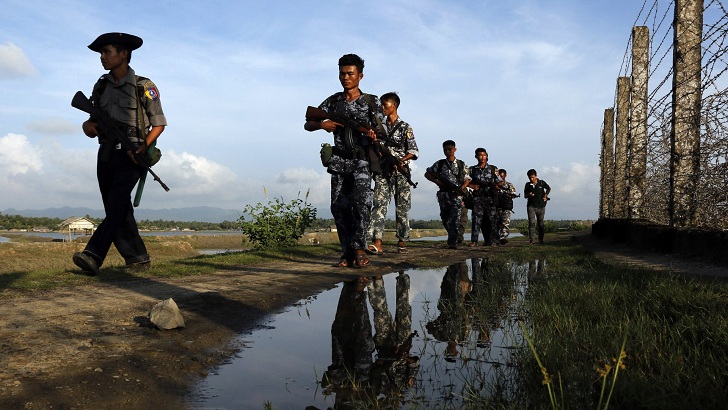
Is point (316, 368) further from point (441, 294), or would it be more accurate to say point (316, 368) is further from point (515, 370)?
point (441, 294)

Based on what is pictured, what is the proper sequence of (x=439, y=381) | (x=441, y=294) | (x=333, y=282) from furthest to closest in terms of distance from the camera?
(x=333, y=282) < (x=441, y=294) < (x=439, y=381)

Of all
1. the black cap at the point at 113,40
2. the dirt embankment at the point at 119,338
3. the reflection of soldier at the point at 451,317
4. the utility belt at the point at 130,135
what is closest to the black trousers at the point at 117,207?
the utility belt at the point at 130,135

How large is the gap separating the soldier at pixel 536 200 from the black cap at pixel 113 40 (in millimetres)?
11448

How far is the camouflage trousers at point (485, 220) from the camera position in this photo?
1322cm

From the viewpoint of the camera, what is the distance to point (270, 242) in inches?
510

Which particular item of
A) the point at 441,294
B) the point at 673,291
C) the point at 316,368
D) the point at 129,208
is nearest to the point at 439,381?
the point at 316,368

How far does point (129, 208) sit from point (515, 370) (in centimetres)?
468

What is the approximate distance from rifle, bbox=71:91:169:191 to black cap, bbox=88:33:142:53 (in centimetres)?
55

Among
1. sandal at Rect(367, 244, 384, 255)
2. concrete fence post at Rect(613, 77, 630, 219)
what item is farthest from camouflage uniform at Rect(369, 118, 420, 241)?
concrete fence post at Rect(613, 77, 630, 219)

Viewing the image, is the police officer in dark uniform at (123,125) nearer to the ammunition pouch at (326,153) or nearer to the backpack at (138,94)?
the backpack at (138,94)

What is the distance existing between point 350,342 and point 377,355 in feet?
1.06

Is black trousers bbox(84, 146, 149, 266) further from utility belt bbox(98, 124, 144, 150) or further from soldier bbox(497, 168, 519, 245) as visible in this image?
soldier bbox(497, 168, 519, 245)

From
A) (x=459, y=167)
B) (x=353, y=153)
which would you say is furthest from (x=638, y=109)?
(x=353, y=153)

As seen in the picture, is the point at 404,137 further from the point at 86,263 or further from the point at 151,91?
the point at 86,263
